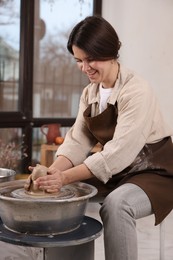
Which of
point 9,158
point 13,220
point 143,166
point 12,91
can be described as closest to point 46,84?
point 12,91

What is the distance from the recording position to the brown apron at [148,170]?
1427mm

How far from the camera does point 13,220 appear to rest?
45.8 inches

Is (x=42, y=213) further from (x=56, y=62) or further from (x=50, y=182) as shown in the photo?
(x=56, y=62)

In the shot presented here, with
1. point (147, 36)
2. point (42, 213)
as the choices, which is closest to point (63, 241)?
point (42, 213)

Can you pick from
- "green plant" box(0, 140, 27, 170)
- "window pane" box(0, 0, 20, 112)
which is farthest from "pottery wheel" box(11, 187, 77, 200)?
Result: "window pane" box(0, 0, 20, 112)

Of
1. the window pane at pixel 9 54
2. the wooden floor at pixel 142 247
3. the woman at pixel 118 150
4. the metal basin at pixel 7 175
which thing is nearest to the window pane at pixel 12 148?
the window pane at pixel 9 54

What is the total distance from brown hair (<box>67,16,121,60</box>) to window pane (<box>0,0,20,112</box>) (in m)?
1.48

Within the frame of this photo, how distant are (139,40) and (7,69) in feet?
3.29

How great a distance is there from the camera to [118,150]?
137cm

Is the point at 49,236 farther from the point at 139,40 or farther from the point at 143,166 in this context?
the point at 139,40

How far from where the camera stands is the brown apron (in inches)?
56.2

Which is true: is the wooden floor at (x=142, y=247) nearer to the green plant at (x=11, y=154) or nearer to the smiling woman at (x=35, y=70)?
the green plant at (x=11, y=154)

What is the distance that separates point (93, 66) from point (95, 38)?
0.10 metres

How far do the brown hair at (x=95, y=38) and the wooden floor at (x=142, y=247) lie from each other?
26.1 inches
